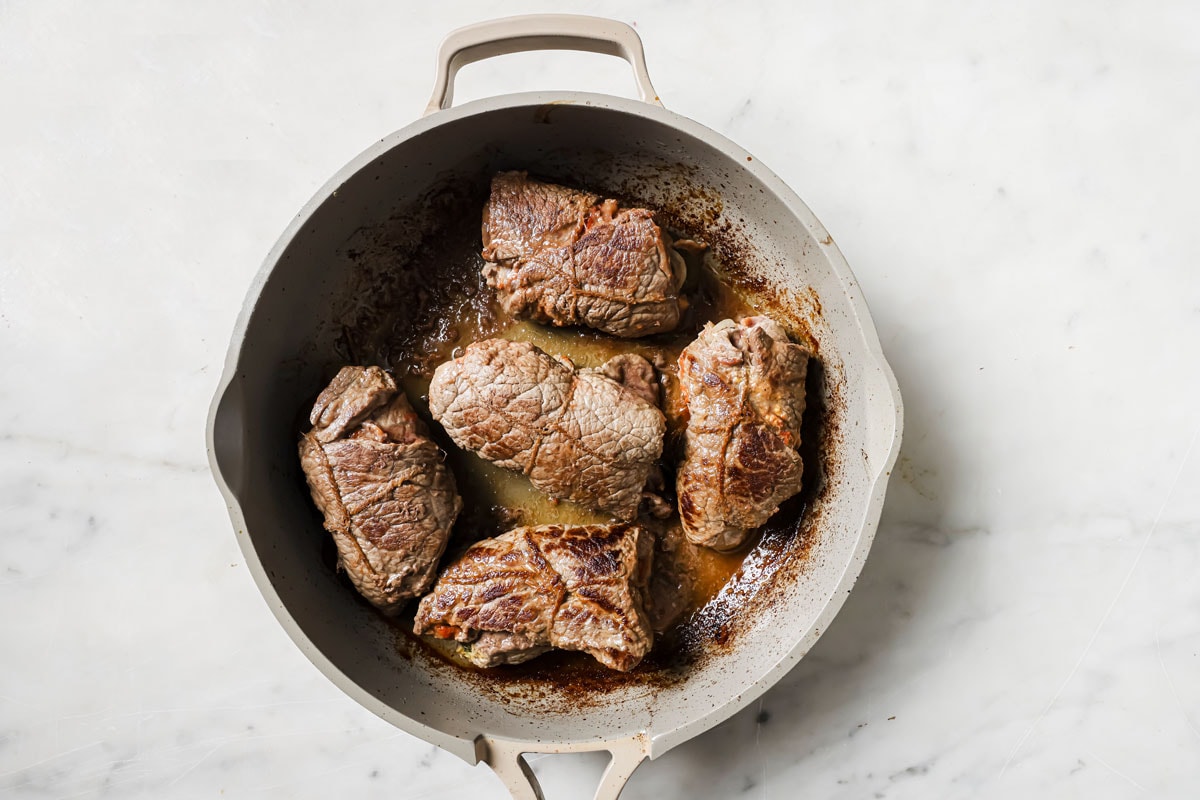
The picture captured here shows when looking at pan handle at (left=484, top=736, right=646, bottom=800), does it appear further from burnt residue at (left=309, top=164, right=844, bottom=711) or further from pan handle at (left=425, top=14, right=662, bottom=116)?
pan handle at (left=425, top=14, right=662, bottom=116)

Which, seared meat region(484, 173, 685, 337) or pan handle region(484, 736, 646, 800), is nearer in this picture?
pan handle region(484, 736, 646, 800)

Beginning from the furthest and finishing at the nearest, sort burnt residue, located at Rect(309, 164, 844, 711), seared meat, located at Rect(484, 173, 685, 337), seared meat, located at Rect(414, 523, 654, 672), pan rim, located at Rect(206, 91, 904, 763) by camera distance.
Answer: burnt residue, located at Rect(309, 164, 844, 711)
seared meat, located at Rect(484, 173, 685, 337)
seared meat, located at Rect(414, 523, 654, 672)
pan rim, located at Rect(206, 91, 904, 763)

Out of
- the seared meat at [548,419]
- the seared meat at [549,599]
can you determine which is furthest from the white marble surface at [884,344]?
the seared meat at [548,419]

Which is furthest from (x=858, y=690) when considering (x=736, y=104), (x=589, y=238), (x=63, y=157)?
(x=63, y=157)

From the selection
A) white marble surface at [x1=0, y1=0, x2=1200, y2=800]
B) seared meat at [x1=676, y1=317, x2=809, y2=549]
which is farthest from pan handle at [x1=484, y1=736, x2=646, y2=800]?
seared meat at [x1=676, y1=317, x2=809, y2=549]

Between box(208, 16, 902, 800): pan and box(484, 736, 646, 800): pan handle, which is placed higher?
box(208, 16, 902, 800): pan

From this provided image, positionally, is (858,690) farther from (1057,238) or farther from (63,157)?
(63,157)

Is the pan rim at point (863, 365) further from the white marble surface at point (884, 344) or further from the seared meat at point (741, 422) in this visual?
the white marble surface at point (884, 344)

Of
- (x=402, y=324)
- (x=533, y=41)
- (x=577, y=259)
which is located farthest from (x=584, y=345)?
(x=533, y=41)
